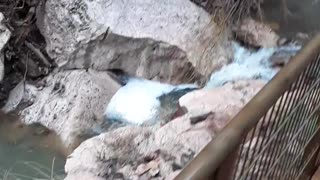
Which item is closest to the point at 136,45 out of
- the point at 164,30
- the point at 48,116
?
the point at 164,30

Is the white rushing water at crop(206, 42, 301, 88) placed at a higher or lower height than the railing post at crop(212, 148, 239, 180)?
lower

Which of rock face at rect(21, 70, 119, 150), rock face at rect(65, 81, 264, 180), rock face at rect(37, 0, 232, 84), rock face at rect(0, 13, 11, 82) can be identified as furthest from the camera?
rock face at rect(37, 0, 232, 84)

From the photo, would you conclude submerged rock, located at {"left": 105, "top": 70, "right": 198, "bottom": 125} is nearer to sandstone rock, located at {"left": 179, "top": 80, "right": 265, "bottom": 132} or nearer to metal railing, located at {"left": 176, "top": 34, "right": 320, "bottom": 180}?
sandstone rock, located at {"left": 179, "top": 80, "right": 265, "bottom": 132}

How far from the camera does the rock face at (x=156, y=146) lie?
7.50 feet

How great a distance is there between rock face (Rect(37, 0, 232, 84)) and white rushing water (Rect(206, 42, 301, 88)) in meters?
0.07

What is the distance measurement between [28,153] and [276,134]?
1.82 metres

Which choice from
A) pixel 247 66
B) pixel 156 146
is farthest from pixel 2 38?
pixel 247 66

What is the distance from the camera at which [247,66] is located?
3.57 m

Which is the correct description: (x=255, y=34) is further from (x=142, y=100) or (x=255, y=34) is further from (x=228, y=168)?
(x=228, y=168)

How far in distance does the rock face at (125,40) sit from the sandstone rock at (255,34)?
1.13 feet

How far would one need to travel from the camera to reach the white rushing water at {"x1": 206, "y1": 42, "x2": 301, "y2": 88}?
3.42 metres

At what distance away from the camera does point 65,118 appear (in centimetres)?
311

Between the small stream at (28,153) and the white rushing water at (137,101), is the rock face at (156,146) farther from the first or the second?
the white rushing water at (137,101)

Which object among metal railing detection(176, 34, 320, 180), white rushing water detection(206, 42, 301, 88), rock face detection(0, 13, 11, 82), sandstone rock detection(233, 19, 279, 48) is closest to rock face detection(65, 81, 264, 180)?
metal railing detection(176, 34, 320, 180)
